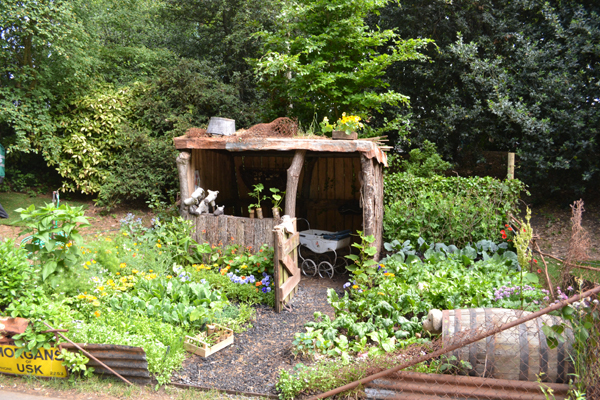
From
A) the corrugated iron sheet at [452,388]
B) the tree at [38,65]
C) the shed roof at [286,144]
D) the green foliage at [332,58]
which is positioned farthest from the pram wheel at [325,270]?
the tree at [38,65]

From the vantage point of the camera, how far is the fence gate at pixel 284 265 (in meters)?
5.34

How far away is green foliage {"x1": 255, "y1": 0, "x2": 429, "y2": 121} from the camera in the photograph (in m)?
8.55

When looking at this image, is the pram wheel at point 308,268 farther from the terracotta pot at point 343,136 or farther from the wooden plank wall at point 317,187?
the terracotta pot at point 343,136

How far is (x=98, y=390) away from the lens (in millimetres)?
3578

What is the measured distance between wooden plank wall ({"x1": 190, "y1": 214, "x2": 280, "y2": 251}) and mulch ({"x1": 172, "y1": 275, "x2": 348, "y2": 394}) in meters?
1.15

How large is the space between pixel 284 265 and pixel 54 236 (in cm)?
269

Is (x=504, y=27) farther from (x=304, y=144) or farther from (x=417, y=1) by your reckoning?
(x=304, y=144)

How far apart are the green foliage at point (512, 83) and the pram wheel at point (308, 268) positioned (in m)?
4.94

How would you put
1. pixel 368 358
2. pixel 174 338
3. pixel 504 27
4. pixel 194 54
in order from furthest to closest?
pixel 194 54
pixel 504 27
pixel 174 338
pixel 368 358

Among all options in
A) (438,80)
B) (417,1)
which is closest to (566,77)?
(438,80)

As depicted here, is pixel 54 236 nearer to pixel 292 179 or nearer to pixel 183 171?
pixel 183 171

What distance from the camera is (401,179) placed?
780cm

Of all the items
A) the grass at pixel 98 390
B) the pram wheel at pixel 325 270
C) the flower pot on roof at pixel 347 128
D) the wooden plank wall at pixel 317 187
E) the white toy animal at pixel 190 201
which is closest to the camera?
the grass at pixel 98 390

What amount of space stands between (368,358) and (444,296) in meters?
1.32
